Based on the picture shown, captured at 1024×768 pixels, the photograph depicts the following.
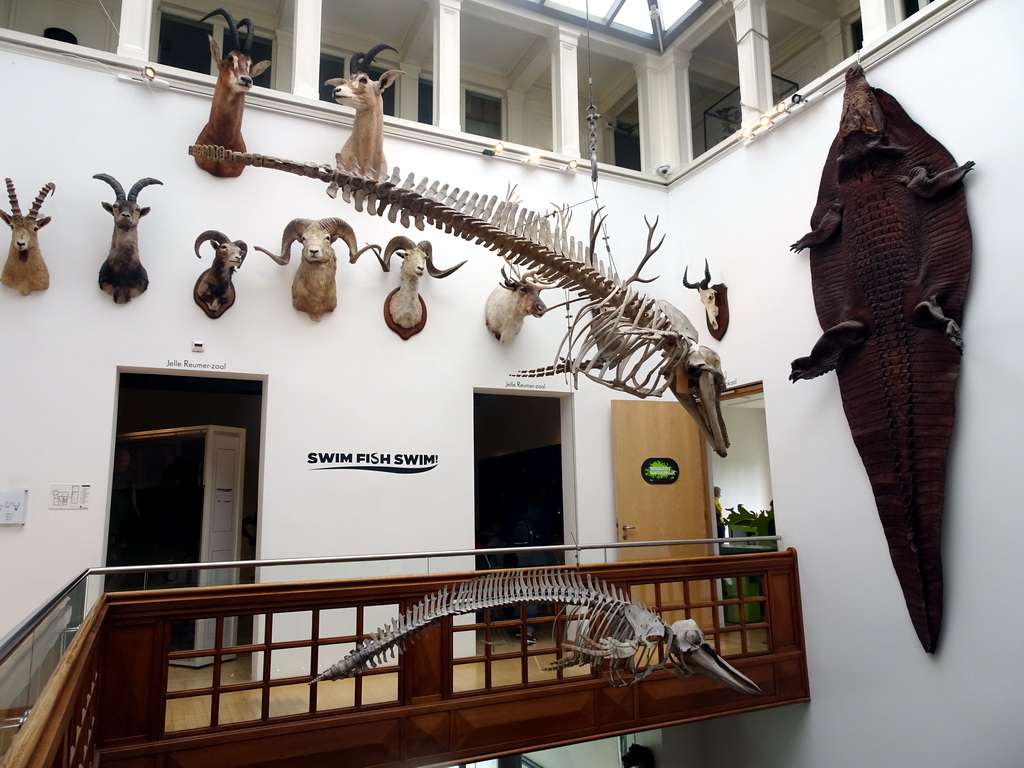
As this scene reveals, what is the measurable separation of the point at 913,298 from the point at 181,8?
311 inches

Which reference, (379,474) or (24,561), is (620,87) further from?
(24,561)

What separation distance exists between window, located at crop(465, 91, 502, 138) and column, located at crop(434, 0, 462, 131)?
7.73ft

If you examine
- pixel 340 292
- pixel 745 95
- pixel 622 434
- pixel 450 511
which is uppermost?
pixel 745 95

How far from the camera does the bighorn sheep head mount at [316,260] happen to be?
18.5 feet

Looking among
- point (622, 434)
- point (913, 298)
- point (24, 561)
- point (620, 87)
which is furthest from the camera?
point (620, 87)

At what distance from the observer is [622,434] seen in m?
6.79

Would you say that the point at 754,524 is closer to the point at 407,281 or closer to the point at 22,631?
the point at 407,281

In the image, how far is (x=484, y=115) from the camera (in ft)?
31.1

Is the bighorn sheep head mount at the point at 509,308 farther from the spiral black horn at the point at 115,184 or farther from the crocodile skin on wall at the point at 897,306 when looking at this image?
the spiral black horn at the point at 115,184

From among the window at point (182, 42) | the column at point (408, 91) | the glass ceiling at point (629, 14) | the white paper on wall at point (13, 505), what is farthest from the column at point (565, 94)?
the white paper on wall at point (13, 505)

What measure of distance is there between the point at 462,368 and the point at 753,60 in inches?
157

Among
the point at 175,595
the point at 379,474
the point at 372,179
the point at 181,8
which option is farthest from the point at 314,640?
the point at 181,8

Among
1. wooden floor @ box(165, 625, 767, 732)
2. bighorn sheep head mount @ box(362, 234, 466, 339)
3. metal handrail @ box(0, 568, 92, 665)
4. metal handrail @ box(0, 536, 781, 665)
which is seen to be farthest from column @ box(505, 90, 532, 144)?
metal handrail @ box(0, 568, 92, 665)

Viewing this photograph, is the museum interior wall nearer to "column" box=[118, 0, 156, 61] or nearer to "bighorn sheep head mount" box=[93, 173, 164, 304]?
"bighorn sheep head mount" box=[93, 173, 164, 304]
